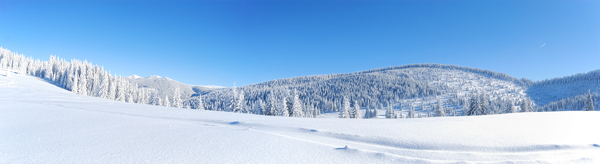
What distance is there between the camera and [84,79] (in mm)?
46750

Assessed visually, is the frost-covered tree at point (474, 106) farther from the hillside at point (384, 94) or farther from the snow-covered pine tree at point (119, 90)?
the hillside at point (384, 94)

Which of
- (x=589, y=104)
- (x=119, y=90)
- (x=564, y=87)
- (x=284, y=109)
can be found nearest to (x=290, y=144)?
(x=284, y=109)

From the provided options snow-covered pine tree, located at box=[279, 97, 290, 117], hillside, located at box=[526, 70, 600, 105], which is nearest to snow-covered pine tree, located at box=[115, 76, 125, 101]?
snow-covered pine tree, located at box=[279, 97, 290, 117]

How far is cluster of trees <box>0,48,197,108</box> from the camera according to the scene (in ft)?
145

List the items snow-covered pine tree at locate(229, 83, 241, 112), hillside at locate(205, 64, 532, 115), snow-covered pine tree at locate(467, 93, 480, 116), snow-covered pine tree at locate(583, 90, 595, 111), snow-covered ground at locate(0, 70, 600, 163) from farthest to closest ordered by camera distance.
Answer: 1. hillside at locate(205, 64, 532, 115)
2. snow-covered pine tree at locate(229, 83, 241, 112)
3. snow-covered pine tree at locate(583, 90, 595, 111)
4. snow-covered pine tree at locate(467, 93, 480, 116)
5. snow-covered ground at locate(0, 70, 600, 163)

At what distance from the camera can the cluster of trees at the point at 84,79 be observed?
4416cm

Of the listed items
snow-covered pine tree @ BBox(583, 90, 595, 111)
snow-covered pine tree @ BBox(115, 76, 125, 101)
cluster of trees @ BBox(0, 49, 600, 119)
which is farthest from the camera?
snow-covered pine tree @ BBox(115, 76, 125, 101)

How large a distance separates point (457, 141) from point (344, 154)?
197 centimetres

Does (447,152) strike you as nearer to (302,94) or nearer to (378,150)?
(378,150)

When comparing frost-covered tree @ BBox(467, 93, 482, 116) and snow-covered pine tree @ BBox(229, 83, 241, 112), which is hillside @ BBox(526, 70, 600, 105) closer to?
frost-covered tree @ BBox(467, 93, 482, 116)

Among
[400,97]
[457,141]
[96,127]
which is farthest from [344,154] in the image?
[400,97]

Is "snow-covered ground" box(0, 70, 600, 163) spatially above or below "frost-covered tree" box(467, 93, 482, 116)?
above

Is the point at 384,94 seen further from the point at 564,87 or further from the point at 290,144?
the point at 564,87

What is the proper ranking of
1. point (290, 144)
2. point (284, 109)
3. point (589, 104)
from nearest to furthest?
1. point (290, 144)
2. point (589, 104)
3. point (284, 109)
